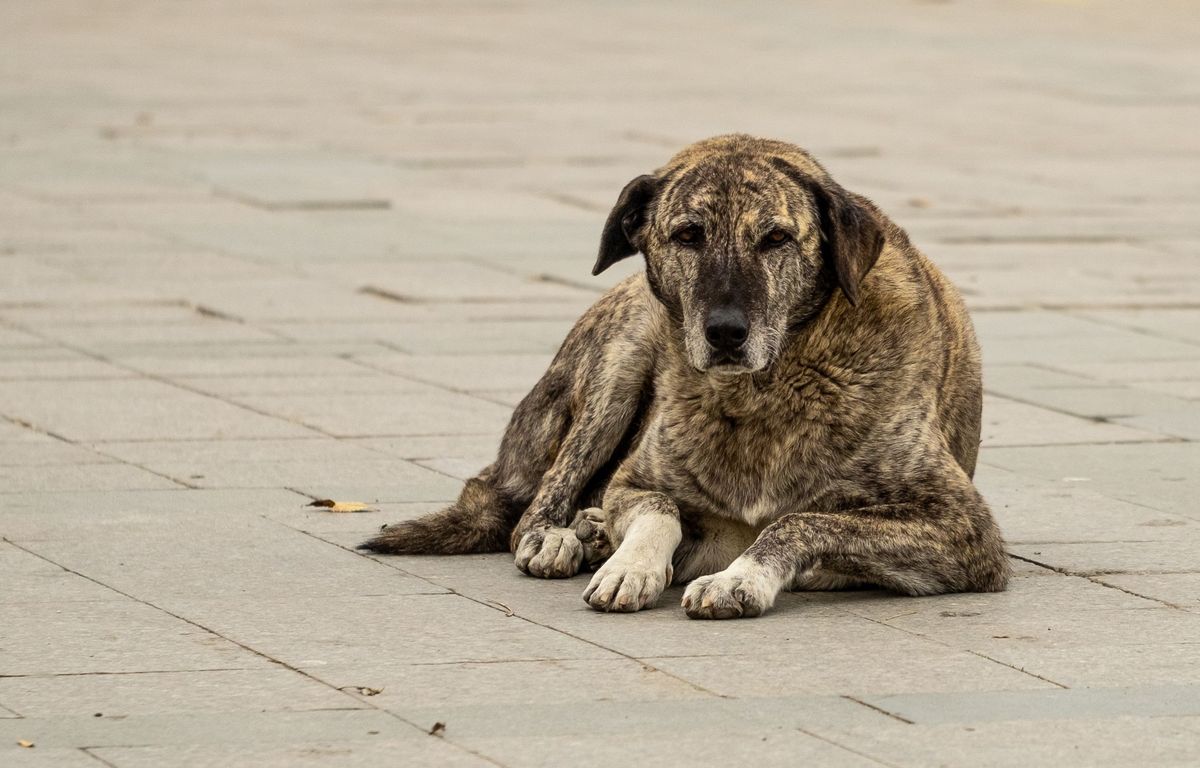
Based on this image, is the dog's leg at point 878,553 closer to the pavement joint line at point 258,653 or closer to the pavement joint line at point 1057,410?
the pavement joint line at point 258,653

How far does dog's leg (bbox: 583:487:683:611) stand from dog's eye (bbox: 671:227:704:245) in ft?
2.58

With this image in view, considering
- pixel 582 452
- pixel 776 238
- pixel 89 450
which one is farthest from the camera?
pixel 89 450

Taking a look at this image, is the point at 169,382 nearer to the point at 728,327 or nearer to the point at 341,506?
the point at 341,506

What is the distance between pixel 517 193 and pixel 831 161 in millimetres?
2813

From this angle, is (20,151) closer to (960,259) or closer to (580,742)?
(960,259)

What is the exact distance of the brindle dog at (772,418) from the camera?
265 inches

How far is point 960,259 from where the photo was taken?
14.3m

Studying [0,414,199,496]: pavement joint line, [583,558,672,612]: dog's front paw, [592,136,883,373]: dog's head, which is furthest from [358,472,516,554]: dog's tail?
[0,414,199,496]: pavement joint line

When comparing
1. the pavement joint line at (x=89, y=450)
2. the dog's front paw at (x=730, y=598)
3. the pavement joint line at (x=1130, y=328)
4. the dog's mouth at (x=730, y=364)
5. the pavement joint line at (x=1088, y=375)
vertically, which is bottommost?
the pavement joint line at (x=89, y=450)

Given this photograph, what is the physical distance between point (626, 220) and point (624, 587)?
115 cm

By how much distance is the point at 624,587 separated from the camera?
6680mm

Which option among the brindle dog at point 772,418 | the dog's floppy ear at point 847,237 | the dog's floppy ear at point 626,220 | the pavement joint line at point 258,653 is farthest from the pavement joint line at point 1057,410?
the pavement joint line at point 258,653

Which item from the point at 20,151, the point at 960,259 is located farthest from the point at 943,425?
the point at 20,151

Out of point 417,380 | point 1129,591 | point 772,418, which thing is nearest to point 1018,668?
point 1129,591
